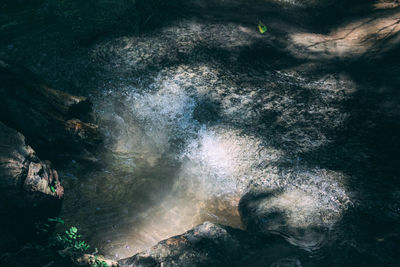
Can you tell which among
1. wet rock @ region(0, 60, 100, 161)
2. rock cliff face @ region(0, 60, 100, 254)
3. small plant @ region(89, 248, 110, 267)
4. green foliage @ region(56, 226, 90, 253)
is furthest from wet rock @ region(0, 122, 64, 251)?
small plant @ region(89, 248, 110, 267)

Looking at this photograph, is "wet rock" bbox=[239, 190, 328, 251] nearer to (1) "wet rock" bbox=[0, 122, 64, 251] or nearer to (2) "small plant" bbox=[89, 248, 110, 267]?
(2) "small plant" bbox=[89, 248, 110, 267]

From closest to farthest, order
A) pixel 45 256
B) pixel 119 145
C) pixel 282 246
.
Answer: pixel 45 256 < pixel 282 246 < pixel 119 145

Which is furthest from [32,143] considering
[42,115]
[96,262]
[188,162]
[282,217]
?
[282,217]

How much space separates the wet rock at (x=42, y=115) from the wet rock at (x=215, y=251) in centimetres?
166

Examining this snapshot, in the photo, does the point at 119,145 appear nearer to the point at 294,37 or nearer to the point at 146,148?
the point at 146,148

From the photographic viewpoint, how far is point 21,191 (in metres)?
2.43

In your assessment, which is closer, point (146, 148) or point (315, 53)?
point (146, 148)

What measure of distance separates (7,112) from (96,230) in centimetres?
167

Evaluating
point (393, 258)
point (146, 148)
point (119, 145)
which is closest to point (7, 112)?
point (119, 145)

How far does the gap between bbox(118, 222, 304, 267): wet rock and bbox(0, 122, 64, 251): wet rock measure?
949 mm

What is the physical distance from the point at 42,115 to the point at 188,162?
6.19ft

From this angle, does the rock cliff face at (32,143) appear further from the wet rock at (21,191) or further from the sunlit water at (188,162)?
the sunlit water at (188,162)

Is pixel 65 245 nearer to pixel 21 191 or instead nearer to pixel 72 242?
pixel 72 242

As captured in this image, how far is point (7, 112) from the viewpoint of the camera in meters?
2.96
